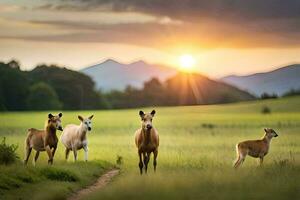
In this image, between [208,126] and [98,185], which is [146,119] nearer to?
[98,185]

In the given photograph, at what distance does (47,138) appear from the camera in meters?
24.2

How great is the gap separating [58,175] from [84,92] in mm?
34194

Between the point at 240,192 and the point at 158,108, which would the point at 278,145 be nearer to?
the point at 240,192

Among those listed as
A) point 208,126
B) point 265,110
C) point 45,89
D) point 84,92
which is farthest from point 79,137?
point 265,110

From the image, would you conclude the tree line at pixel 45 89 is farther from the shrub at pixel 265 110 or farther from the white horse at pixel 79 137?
the white horse at pixel 79 137

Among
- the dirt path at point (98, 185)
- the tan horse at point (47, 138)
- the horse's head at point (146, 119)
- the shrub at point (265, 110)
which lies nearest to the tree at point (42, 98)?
the shrub at point (265, 110)

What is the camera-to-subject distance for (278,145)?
107 ft

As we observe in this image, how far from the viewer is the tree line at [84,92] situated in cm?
5056

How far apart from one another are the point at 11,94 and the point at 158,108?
35.1 feet

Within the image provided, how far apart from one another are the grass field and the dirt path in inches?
11.0

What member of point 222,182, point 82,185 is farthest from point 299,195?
point 82,185

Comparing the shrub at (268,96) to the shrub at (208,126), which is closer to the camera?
the shrub at (208,126)

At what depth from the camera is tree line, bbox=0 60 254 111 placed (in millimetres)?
50562

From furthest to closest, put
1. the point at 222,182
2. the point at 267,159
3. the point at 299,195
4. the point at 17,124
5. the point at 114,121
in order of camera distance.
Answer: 1. the point at 114,121
2. the point at 17,124
3. the point at 267,159
4. the point at 222,182
5. the point at 299,195
